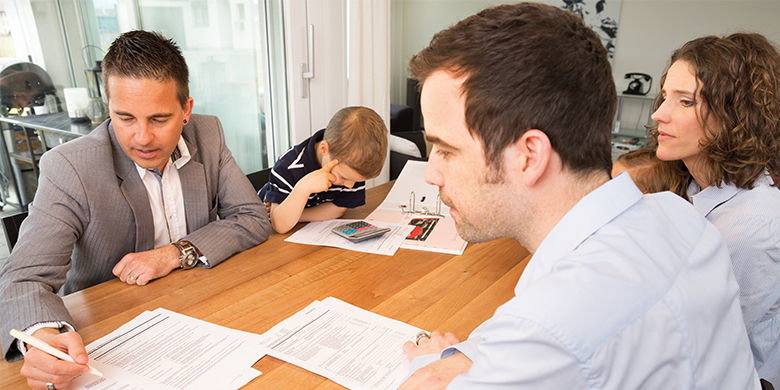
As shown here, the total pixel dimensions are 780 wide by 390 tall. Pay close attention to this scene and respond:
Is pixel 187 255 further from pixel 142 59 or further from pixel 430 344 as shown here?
pixel 430 344

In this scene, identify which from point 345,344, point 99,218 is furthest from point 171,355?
point 99,218

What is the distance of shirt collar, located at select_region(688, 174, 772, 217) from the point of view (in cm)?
130

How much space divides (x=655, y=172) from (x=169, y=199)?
64.0 inches

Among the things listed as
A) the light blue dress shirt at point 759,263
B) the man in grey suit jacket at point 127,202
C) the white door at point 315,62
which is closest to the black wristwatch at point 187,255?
the man in grey suit jacket at point 127,202

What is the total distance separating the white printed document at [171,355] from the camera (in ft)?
2.86

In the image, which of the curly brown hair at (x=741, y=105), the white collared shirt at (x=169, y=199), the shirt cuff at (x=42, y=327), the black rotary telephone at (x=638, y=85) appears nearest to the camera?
the shirt cuff at (x=42, y=327)

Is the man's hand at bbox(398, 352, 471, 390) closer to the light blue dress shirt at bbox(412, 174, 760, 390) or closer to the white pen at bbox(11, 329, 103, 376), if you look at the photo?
the light blue dress shirt at bbox(412, 174, 760, 390)

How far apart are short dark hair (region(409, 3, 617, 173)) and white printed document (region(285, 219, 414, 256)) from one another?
819 millimetres

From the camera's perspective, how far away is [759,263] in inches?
45.3

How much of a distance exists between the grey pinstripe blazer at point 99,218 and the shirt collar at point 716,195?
134 cm

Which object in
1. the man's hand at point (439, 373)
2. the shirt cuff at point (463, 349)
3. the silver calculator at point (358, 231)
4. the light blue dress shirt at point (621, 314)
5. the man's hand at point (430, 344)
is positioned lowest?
the silver calculator at point (358, 231)

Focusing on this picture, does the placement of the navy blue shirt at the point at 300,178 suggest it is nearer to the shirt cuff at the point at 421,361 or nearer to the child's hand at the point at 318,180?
the child's hand at the point at 318,180

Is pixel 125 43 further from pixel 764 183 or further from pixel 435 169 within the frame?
pixel 764 183

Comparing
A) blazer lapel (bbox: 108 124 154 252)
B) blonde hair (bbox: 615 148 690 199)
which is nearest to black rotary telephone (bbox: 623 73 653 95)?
blonde hair (bbox: 615 148 690 199)
